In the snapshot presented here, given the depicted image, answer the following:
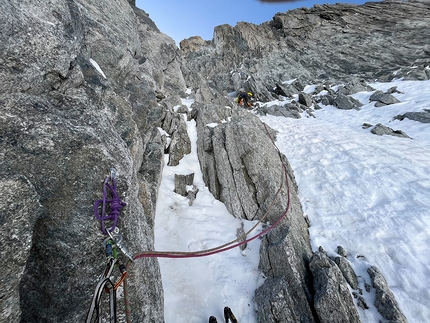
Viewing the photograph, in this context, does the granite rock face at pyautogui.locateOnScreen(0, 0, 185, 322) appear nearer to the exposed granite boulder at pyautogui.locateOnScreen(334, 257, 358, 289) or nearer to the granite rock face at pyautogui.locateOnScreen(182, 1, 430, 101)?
the exposed granite boulder at pyautogui.locateOnScreen(334, 257, 358, 289)

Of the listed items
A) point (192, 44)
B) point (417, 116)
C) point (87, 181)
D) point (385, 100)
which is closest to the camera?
point (87, 181)

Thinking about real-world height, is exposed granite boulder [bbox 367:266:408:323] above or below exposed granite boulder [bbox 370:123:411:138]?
below

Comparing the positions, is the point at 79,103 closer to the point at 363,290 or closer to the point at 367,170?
the point at 363,290

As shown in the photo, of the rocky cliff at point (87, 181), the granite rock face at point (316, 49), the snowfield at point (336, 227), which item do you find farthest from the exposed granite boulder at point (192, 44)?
the snowfield at point (336, 227)

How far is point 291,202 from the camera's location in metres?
7.54

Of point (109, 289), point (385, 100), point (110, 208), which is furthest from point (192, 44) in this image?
point (109, 289)

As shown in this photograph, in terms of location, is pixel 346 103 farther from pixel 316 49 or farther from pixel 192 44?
pixel 192 44

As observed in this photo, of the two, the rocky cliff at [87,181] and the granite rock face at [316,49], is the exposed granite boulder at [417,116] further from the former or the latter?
the granite rock face at [316,49]

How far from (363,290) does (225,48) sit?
193ft

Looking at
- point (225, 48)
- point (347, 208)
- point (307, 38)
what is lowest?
point (347, 208)

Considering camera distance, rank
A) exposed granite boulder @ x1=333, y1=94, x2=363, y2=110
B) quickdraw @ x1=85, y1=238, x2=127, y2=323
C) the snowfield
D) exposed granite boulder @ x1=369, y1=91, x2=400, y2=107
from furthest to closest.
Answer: exposed granite boulder @ x1=333, y1=94, x2=363, y2=110 < exposed granite boulder @ x1=369, y1=91, x2=400, y2=107 < the snowfield < quickdraw @ x1=85, y1=238, x2=127, y2=323

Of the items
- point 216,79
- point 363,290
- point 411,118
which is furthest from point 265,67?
point 363,290

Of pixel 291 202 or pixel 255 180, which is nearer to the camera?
pixel 291 202

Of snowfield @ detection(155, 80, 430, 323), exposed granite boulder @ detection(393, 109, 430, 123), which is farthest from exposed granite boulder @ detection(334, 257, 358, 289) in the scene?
exposed granite boulder @ detection(393, 109, 430, 123)
